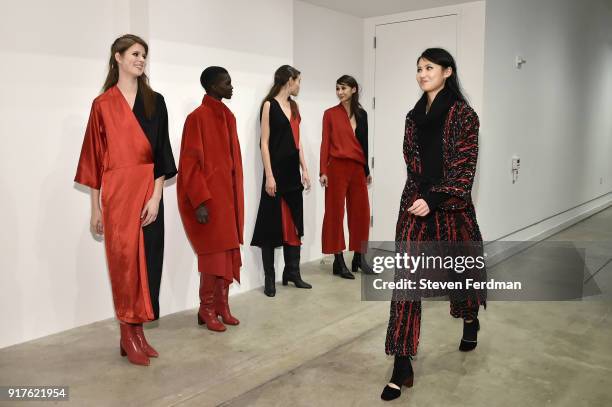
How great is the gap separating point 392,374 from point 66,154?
2.14 meters

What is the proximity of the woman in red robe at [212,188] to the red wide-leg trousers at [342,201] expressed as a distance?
48.4 inches

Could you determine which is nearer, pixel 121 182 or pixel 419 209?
pixel 419 209

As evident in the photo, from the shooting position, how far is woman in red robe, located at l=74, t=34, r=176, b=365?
9.09ft

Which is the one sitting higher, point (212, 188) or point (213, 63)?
point (213, 63)

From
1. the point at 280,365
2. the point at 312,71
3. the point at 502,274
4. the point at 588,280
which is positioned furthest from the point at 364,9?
the point at 280,365

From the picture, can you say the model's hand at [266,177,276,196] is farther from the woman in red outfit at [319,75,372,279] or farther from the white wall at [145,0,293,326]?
the woman in red outfit at [319,75,372,279]

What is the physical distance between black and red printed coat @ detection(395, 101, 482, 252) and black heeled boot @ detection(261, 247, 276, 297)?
5.44 feet

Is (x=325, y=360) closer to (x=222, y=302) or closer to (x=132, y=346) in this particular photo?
(x=222, y=302)

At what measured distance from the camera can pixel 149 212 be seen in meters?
2.84

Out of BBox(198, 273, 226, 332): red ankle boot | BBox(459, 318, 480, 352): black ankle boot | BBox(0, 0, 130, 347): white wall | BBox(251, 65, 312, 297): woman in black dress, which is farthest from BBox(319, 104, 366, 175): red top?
BBox(459, 318, 480, 352): black ankle boot

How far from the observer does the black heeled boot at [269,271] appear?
4168 mm

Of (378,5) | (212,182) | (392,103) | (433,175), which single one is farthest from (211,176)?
(392,103)

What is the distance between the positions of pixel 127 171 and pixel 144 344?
89 cm

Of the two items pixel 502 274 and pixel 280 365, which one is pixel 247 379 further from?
pixel 502 274
